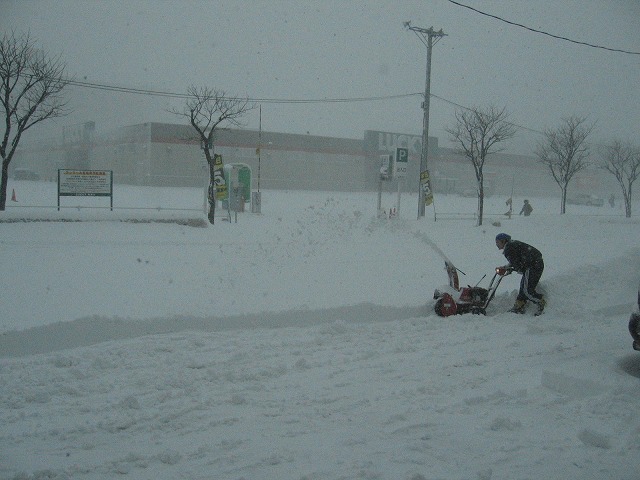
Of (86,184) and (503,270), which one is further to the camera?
(86,184)

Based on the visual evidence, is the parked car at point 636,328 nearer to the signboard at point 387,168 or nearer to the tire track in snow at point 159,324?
the tire track in snow at point 159,324

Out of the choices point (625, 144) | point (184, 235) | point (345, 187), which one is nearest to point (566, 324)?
point (184, 235)

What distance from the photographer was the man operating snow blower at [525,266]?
898 centimetres

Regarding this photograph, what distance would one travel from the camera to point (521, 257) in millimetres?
9000

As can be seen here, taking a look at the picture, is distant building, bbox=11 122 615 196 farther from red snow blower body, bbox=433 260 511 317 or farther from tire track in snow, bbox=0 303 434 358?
red snow blower body, bbox=433 260 511 317

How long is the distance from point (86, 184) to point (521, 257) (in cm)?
1791

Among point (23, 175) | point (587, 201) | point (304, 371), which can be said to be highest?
point (23, 175)

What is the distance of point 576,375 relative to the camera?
19.0 ft

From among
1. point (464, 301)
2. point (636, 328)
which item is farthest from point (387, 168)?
point (636, 328)

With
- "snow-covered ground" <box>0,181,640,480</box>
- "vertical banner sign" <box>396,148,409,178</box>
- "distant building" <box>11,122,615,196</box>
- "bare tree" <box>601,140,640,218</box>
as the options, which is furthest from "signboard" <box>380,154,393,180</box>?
"distant building" <box>11,122,615,196</box>

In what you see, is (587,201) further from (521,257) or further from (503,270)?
(503,270)

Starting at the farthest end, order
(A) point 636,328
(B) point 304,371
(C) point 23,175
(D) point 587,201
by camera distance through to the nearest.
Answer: (D) point 587,201 → (C) point 23,175 → (A) point 636,328 → (B) point 304,371

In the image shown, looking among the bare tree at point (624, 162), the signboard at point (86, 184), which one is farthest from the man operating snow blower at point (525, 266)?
the bare tree at point (624, 162)

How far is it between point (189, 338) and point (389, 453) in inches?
151
